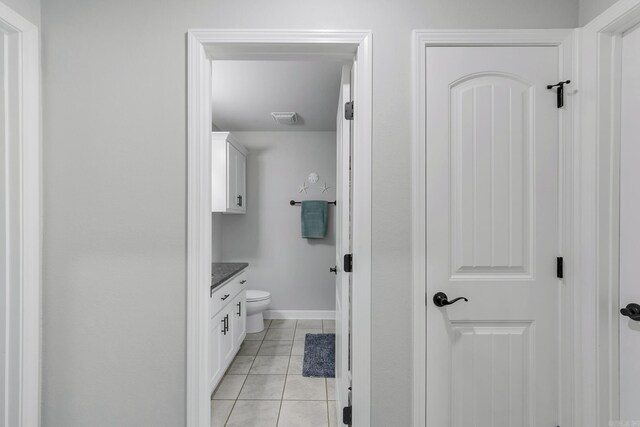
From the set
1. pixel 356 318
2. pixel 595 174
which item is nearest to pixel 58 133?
pixel 356 318

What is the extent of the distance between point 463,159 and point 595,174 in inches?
19.4

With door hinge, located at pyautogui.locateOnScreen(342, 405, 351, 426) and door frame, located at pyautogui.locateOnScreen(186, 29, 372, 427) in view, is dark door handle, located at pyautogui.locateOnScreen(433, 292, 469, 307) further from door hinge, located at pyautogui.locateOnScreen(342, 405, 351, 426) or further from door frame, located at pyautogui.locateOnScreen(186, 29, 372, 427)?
door hinge, located at pyautogui.locateOnScreen(342, 405, 351, 426)

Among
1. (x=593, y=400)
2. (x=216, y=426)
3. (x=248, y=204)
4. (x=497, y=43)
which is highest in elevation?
(x=497, y=43)

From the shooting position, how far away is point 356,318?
4.52 feet

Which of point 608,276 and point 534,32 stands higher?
point 534,32

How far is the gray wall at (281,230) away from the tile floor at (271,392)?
34.3 inches

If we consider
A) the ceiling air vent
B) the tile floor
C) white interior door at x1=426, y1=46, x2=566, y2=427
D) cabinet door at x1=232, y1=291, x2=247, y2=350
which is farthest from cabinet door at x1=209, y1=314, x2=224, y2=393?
the ceiling air vent

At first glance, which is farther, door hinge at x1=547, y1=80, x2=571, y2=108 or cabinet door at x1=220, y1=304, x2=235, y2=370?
cabinet door at x1=220, y1=304, x2=235, y2=370

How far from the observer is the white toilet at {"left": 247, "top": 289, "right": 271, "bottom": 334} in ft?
10.9

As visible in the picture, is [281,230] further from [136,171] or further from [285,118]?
[136,171]

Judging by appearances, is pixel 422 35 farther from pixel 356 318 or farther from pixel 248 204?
pixel 248 204

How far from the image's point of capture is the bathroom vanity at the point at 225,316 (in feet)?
7.23

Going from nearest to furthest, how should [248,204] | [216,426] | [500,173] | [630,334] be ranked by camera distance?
[630,334] → [500,173] → [216,426] → [248,204]

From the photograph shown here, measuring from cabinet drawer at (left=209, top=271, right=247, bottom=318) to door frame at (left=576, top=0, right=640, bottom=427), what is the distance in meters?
Answer: 1.91
